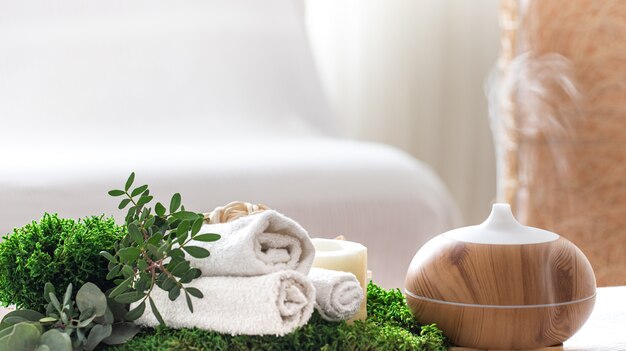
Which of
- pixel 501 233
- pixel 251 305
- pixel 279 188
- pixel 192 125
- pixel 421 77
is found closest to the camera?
pixel 251 305

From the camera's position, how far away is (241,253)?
2.30 feet

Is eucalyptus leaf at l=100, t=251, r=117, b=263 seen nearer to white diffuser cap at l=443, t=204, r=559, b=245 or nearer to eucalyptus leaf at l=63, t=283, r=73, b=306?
eucalyptus leaf at l=63, t=283, r=73, b=306

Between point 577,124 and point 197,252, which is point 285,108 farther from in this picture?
point 197,252

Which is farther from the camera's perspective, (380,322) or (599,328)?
(599,328)

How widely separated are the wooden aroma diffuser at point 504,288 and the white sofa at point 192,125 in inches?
36.7

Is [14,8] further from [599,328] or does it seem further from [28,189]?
[599,328]

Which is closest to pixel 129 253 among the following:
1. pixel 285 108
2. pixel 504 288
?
pixel 504 288

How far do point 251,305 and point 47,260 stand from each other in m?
0.19

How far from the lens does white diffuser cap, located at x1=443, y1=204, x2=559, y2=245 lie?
0.80 m

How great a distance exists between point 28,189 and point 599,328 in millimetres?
1081

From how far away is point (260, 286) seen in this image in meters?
0.69

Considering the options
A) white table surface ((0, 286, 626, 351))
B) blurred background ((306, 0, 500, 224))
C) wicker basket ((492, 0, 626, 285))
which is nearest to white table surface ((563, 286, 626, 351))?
white table surface ((0, 286, 626, 351))

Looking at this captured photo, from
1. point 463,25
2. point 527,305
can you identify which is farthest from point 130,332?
point 463,25

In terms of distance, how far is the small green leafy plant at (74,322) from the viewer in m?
0.70
